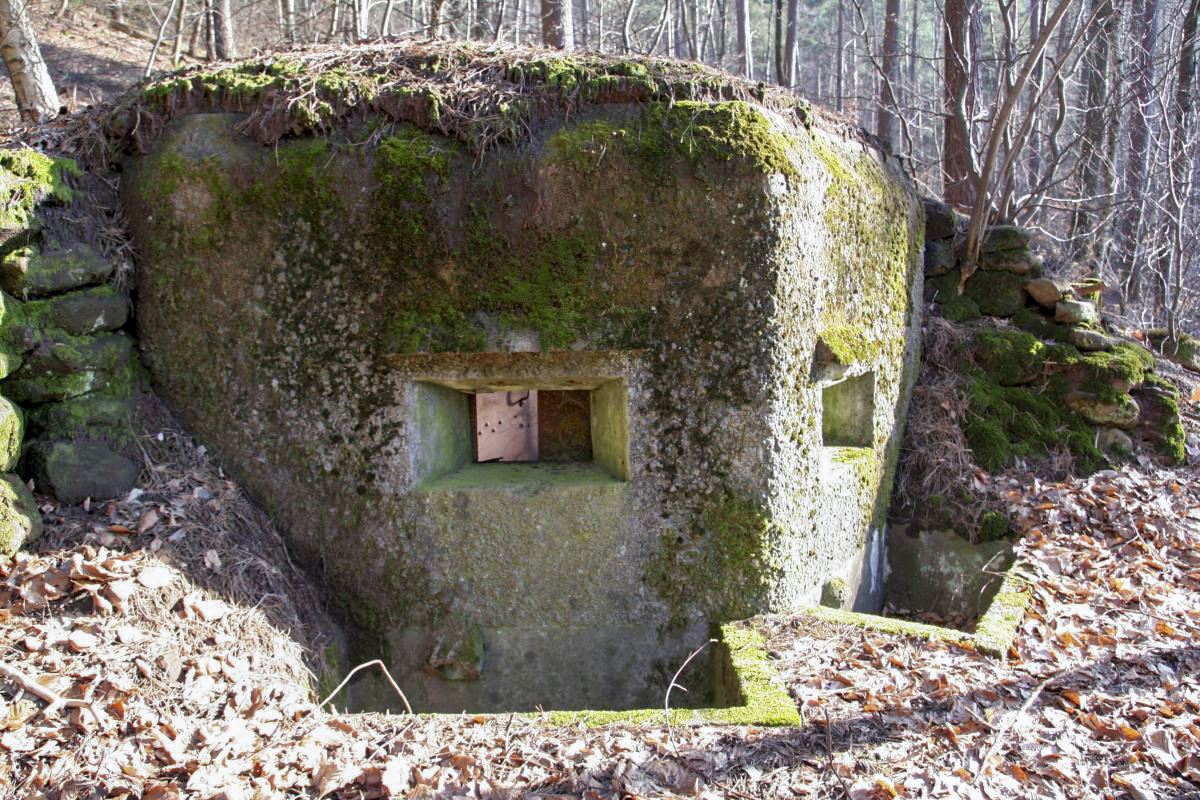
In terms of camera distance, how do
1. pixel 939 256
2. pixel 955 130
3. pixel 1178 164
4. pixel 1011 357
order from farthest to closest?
1. pixel 1178 164
2. pixel 955 130
3. pixel 939 256
4. pixel 1011 357

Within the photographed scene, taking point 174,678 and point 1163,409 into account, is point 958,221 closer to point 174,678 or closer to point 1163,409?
point 1163,409

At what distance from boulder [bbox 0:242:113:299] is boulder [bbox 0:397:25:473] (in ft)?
1.66

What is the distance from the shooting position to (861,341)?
4.46 metres

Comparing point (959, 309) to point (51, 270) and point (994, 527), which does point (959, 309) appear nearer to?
point (994, 527)

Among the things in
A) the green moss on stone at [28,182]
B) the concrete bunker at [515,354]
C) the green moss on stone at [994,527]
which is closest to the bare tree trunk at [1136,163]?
the green moss on stone at [994,527]

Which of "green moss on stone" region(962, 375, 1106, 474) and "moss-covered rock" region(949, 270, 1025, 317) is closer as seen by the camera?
"green moss on stone" region(962, 375, 1106, 474)

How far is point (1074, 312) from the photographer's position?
613 cm

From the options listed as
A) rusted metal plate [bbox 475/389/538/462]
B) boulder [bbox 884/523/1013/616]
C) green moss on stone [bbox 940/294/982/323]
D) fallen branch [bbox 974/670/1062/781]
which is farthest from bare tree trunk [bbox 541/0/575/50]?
fallen branch [bbox 974/670/1062/781]

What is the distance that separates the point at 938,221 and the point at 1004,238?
54cm

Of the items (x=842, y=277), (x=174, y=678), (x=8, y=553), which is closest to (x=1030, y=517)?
(x=842, y=277)

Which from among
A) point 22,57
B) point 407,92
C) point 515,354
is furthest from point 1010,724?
Answer: point 22,57

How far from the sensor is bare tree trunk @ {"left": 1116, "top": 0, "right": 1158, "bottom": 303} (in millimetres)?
8391

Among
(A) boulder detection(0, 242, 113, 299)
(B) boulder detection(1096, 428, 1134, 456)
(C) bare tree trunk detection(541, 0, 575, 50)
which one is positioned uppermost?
(C) bare tree trunk detection(541, 0, 575, 50)

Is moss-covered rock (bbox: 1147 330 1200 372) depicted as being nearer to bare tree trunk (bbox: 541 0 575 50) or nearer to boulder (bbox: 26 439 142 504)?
bare tree trunk (bbox: 541 0 575 50)
